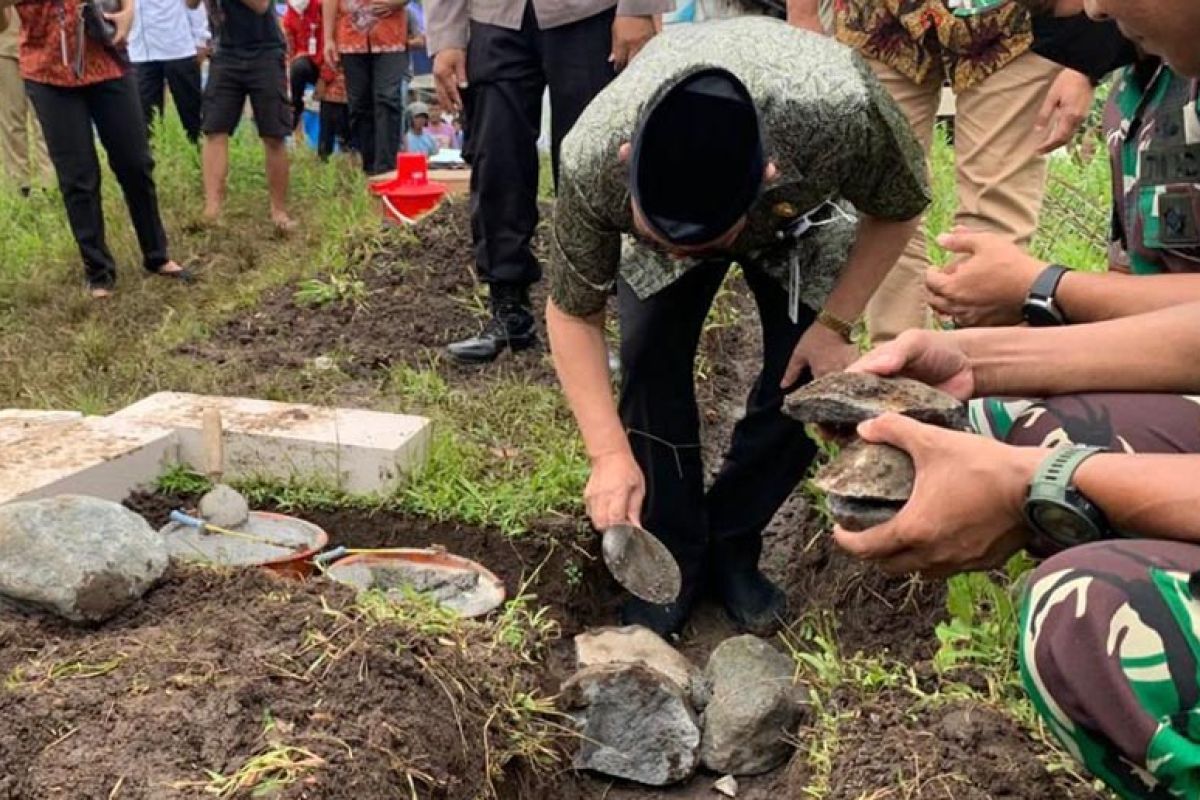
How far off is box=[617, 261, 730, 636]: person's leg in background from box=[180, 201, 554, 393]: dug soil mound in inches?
51.6

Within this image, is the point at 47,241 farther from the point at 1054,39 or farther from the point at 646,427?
the point at 1054,39

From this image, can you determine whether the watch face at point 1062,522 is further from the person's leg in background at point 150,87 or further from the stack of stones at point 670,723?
the person's leg in background at point 150,87

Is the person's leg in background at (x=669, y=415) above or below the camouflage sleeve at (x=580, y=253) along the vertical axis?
below

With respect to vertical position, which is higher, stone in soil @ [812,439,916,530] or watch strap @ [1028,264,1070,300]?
watch strap @ [1028,264,1070,300]

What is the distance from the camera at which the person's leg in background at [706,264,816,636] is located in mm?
3002

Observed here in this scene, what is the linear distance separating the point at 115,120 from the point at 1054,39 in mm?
4049

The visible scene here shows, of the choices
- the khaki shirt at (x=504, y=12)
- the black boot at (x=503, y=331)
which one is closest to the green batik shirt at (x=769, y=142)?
the khaki shirt at (x=504, y=12)

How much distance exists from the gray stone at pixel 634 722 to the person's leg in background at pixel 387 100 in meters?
5.48

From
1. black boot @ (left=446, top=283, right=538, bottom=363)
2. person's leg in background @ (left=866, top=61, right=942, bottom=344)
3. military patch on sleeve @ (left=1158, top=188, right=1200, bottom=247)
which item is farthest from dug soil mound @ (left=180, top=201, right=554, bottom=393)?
military patch on sleeve @ (left=1158, top=188, right=1200, bottom=247)

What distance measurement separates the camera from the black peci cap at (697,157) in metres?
2.18

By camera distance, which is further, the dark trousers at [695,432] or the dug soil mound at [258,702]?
the dark trousers at [695,432]

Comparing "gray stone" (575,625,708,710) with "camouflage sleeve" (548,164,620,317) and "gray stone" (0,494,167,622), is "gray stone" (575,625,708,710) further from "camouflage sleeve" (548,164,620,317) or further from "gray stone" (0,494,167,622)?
"gray stone" (0,494,167,622)

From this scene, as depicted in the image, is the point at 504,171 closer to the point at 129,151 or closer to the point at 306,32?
the point at 129,151

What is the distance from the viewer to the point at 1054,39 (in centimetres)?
298
